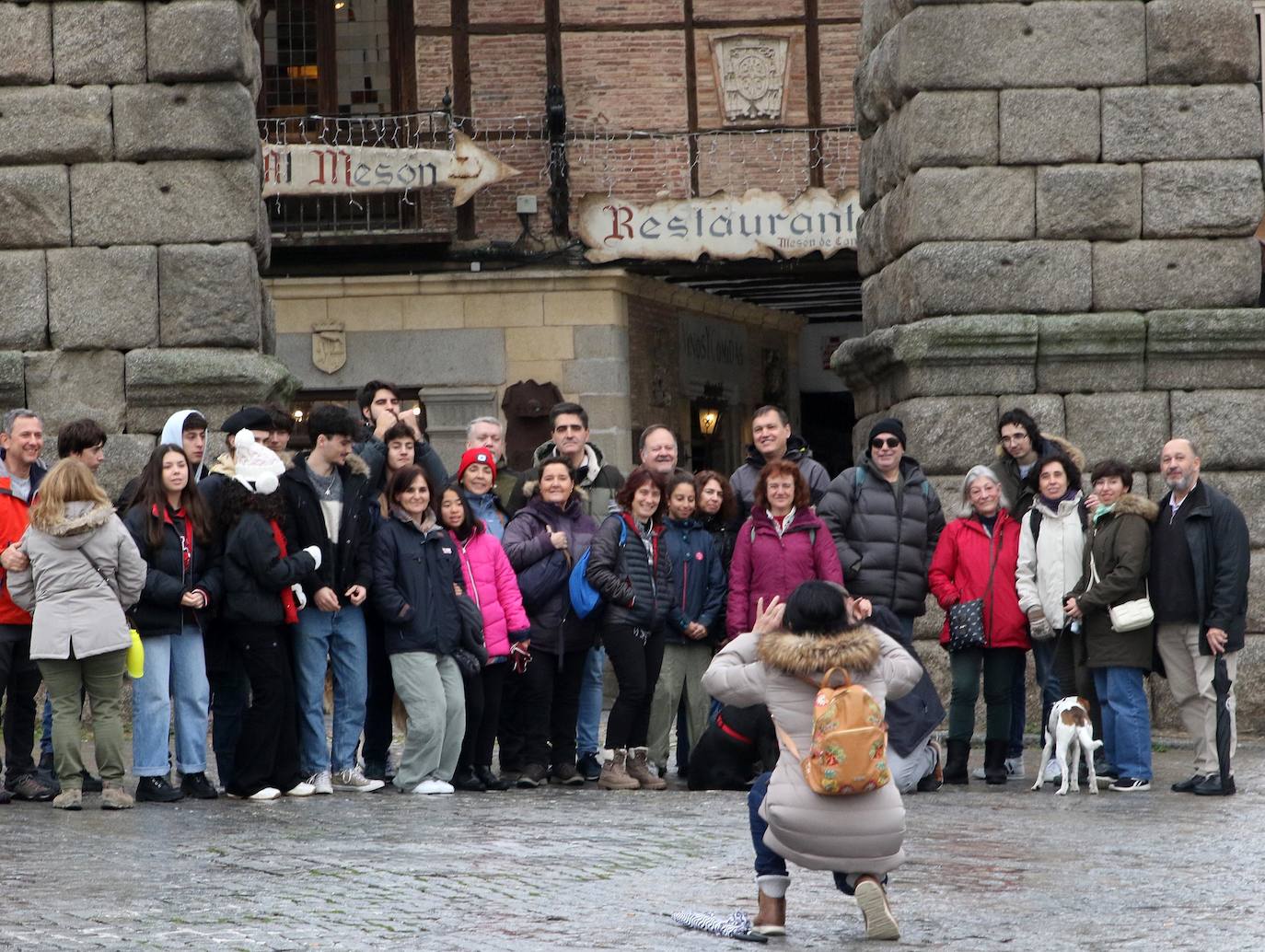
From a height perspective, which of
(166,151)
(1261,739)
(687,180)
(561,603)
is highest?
(687,180)

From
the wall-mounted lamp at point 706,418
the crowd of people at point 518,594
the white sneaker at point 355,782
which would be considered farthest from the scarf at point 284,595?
the wall-mounted lamp at point 706,418

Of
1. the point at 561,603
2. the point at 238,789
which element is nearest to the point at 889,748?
Result: the point at 561,603

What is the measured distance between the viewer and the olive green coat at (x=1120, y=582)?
1094 cm

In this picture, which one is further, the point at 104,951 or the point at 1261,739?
the point at 1261,739

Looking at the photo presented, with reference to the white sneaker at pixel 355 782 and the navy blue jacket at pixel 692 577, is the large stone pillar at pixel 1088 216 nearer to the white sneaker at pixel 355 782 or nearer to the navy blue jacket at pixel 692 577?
the navy blue jacket at pixel 692 577

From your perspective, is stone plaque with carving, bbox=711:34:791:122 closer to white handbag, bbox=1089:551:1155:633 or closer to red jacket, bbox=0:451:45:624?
white handbag, bbox=1089:551:1155:633

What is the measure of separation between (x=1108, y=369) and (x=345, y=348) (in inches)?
489

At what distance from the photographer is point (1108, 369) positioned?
13344 millimetres

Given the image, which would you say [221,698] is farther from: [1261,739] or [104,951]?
[1261,739]

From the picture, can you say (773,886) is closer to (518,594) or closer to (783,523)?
(783,523)

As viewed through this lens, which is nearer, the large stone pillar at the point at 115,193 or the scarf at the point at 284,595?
the scarf at the point at 284,595

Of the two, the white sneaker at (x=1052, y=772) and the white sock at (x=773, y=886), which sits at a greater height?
the white sock at (x=773, y=886)

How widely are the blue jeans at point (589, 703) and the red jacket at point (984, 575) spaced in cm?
185

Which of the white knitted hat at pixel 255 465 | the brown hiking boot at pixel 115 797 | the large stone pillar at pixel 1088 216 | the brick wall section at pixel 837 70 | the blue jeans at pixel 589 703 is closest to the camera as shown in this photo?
the brown hiking boot at pixel 115 797
